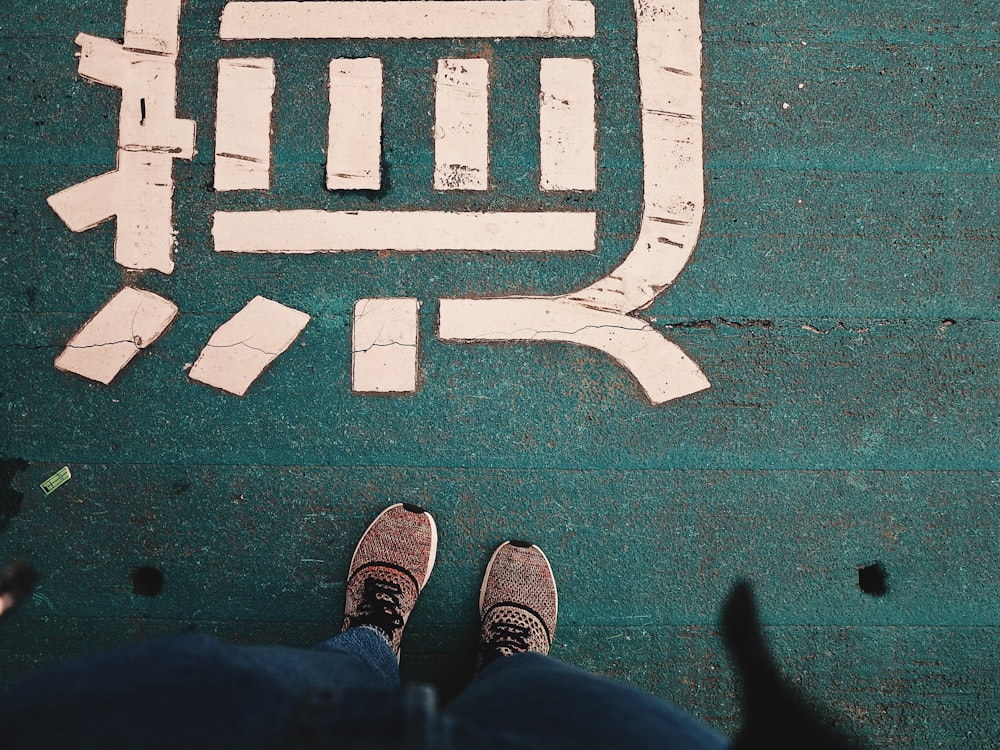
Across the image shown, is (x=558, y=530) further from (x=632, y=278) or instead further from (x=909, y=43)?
(x=909, y=43)

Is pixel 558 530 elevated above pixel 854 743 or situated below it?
above

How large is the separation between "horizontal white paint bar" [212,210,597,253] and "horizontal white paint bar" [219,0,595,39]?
571 mm

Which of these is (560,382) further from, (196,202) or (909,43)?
(909,43)

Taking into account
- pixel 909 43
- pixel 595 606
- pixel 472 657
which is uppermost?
pixel 909 43

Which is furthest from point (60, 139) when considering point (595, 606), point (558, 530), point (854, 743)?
point (854, 743)

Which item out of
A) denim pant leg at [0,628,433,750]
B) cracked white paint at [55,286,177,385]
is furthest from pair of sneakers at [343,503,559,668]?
cracked white paint at [55,286,177,385]

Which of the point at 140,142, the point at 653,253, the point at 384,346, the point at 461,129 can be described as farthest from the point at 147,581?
the point at 653,253

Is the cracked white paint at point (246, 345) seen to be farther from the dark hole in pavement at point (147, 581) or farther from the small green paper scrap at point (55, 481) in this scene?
the dark hole in pavement at point (147, 581)

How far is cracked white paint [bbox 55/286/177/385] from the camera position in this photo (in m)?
2.00

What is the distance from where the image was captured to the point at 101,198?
2.03 m

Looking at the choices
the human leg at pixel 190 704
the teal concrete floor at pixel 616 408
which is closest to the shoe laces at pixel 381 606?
→ the teal concrete floor at pixel 616 408

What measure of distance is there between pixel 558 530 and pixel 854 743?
40.0 inches

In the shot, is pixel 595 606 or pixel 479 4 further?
pixel 479 4

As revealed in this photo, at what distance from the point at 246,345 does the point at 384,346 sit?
16.4 inches
